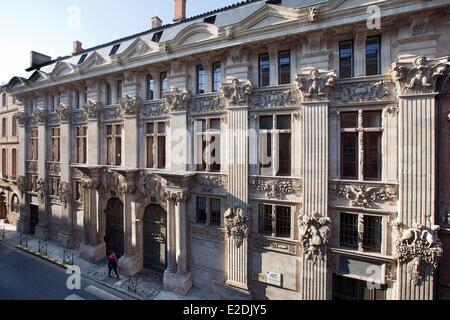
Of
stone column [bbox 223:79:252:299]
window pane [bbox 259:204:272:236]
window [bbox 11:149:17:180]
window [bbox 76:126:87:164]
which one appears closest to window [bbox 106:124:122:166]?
window [bbox 76:126:87:164]

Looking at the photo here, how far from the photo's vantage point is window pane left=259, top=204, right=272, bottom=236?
39.4 ft

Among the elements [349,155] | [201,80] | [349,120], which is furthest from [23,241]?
[349,120]

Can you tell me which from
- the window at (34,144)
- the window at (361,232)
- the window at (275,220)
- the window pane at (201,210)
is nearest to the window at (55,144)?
the window at (34,144)

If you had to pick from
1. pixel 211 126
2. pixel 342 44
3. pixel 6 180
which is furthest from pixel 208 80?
pixel 6 180

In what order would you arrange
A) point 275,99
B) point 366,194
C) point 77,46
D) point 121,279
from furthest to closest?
point 77,46
point 121,279
point 275,99
point 366,194

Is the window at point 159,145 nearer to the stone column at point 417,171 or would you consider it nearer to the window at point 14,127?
the stone column at point 417,171

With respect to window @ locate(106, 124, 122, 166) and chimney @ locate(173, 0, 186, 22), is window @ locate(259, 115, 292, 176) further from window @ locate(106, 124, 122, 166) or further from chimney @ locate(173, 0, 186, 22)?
chimney @ locate(173, 0, 186, 22)

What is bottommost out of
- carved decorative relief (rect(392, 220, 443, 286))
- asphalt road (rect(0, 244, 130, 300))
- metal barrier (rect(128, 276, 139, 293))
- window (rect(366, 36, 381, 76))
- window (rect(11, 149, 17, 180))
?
asphalt road (rect(0, 244, 130, 300))

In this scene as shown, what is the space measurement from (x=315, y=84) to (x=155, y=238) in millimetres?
13303

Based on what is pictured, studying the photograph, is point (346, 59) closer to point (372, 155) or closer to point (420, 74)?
point (420, 74)

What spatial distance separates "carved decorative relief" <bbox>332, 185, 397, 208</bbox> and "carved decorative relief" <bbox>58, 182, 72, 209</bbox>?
19.6 meters

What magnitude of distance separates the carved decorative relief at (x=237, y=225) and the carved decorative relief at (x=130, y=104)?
9.14 m

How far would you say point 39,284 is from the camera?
561 inches

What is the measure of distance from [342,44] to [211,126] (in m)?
7.52
